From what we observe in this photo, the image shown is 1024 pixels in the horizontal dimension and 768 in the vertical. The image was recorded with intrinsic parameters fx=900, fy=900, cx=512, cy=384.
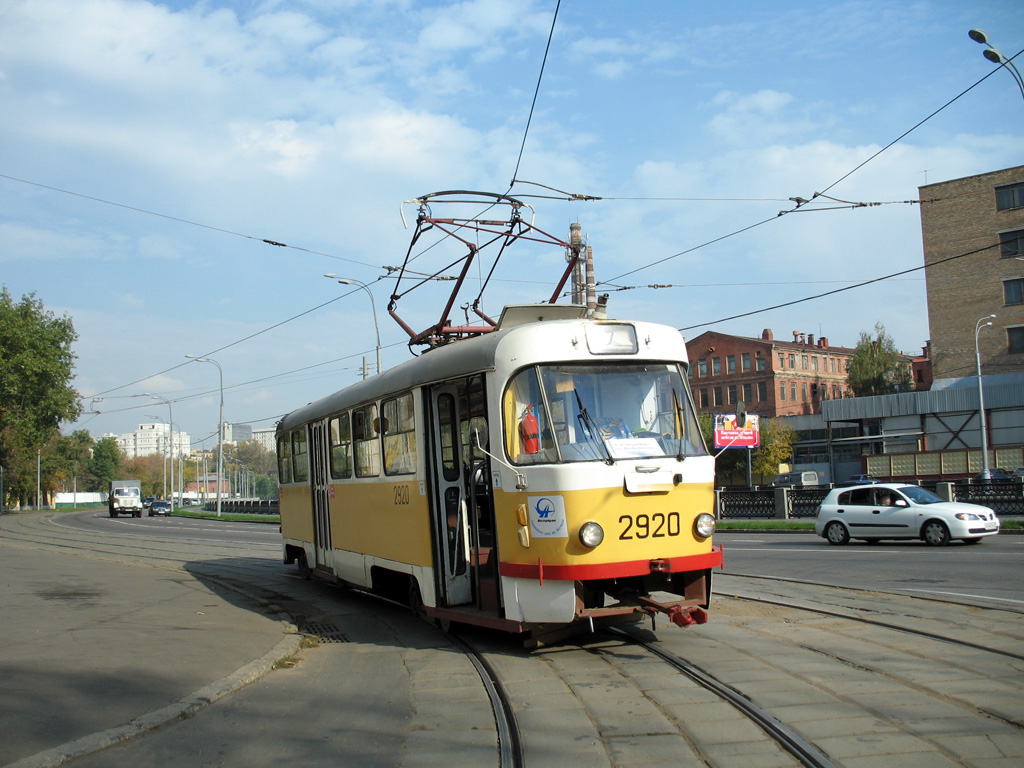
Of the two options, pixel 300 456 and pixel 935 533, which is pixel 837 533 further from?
pixel 300 456

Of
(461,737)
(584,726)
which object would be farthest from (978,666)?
(461,737)

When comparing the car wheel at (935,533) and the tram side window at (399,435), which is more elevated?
the tram side window at (399,435)

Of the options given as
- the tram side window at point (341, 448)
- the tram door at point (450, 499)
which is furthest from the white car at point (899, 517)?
the tram door at point (450, 499)

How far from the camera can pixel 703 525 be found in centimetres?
801

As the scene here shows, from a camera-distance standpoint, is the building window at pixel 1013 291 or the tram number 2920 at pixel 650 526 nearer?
the tram number 2920 at pixel 650 526

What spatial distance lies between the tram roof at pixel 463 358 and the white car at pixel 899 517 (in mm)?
13539

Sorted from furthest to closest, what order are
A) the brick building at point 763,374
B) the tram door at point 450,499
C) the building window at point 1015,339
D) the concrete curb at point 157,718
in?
the brick building at point 763,374 < the building window at point 1015,339 < the tram door at point 450,499 < the concrete curb at point 157,718

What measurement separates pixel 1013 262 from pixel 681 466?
5156 centimetres

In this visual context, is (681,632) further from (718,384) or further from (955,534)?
(718,384)

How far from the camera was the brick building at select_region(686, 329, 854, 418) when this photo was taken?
7644 cm

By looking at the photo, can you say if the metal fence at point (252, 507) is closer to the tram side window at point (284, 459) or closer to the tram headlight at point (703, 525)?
the tram side window at point (284, 459)

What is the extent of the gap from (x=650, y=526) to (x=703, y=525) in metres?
0.57

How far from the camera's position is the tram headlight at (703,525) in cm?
799

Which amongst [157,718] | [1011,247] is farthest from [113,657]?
[1011,247]
